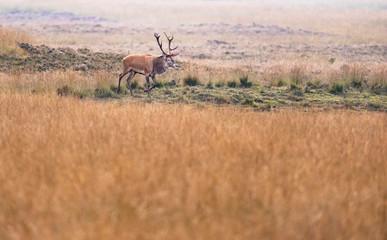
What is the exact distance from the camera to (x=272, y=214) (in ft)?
12.1

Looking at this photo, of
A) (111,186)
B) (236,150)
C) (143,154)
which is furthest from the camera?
(236,150)

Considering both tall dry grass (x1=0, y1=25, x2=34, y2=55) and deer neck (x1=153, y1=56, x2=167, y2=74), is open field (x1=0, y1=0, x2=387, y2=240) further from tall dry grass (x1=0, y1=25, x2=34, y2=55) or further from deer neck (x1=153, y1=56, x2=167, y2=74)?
tall dry grass (x1=0, y1=25, x2=34, y2=55)

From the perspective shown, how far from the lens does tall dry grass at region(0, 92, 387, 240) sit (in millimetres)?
3525

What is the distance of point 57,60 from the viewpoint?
54.7ft

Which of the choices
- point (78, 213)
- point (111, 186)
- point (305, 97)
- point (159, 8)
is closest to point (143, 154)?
point (111, 186)

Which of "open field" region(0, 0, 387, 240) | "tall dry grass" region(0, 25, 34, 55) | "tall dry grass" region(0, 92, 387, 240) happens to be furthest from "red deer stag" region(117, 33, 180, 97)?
"tall dry grass" region(0, 92, 387, 240)

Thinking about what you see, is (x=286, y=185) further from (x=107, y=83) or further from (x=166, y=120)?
(x=107, y=83)

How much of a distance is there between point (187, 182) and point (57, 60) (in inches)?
534

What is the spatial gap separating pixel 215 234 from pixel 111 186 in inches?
45.9

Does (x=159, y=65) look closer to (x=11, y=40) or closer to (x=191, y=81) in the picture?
(x=191, y=81)

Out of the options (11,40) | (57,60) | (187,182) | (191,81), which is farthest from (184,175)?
(11,40)

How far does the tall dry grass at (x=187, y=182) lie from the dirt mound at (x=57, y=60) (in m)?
9.86

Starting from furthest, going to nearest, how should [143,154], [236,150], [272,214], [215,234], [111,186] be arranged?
[236,150] → [143,154] → [111,186] → [272,214] → [215,234]

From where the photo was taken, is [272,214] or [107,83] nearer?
[272,214]
